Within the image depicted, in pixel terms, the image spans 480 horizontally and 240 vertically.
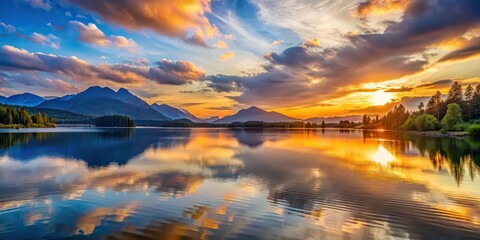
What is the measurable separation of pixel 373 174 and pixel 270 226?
809 inches

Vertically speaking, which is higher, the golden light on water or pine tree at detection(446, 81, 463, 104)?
pine tree at detection(446, 81, 463, 104)

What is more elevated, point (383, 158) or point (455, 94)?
point (455, 94)

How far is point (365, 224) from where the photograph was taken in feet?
45.9

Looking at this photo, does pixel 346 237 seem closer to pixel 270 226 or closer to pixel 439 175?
pixel 270 226

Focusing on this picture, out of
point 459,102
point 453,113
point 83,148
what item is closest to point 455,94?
point 459,102

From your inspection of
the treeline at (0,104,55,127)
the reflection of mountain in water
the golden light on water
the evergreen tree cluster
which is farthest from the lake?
the treeline at (0,104,55,127)

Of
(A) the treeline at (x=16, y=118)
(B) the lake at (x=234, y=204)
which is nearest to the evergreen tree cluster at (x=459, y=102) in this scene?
(B) the lake at (x=234, y=204)

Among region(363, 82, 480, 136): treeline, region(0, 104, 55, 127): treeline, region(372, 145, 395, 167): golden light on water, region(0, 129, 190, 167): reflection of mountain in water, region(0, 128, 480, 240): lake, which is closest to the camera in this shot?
region(0, 128, 480, 240): lake

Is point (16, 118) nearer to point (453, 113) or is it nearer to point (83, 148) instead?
point (83, 148)

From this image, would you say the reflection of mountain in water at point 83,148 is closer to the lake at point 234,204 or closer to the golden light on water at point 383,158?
the lake at point 234,204

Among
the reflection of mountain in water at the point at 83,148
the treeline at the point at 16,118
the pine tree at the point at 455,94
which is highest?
the pine tree at the point at 455,94

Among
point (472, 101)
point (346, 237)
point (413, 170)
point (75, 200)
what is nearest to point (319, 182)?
point (346, 237)

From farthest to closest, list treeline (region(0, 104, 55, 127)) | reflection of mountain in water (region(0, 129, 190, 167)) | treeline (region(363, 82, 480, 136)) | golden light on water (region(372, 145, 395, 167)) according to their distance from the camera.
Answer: treeline (region(0, 104, 55, 127))
treeline (region(363, 82, 480, 136))
reflection of mountain in water (region(0, 129, 190, 167))
golden light on water (region(372, 145, 395, 167))

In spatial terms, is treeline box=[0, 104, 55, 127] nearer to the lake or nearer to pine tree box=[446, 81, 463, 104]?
the lake
